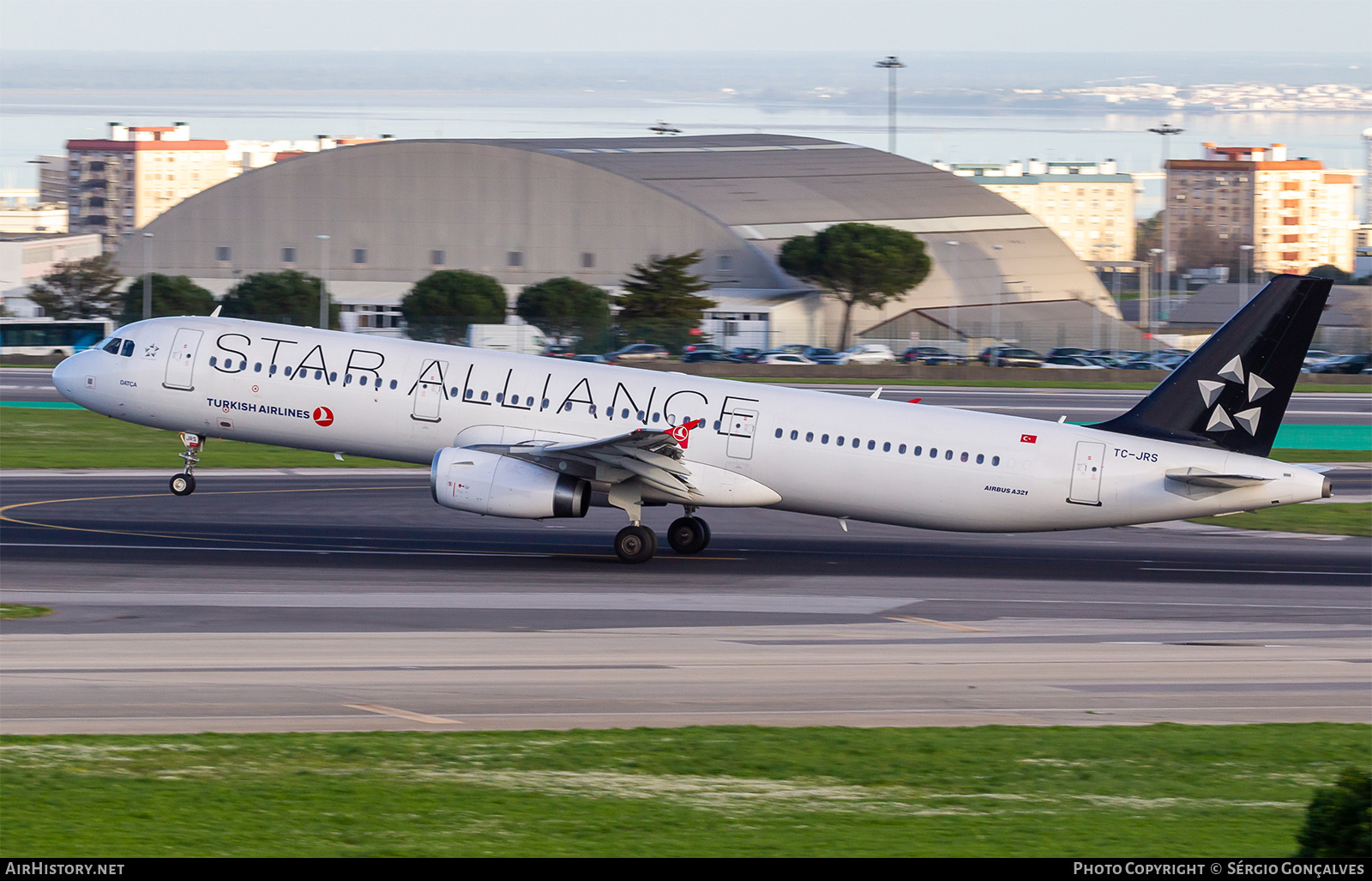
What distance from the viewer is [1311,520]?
40.4 meters

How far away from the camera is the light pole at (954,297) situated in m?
123

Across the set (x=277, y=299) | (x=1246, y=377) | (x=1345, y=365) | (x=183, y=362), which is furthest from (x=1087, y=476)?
(x=277, y=299)

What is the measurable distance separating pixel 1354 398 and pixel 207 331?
67741 millimetres

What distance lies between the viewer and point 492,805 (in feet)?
44.5

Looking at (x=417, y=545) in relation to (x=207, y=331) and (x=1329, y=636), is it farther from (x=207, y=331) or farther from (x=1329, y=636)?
(x=1329, y=636)

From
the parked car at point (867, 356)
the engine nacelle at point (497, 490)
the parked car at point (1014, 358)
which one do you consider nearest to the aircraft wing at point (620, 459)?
the engine nacelle at point (497, 490)

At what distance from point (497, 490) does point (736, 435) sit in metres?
5.23

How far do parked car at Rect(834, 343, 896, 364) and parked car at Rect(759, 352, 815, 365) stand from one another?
2593 millimetres

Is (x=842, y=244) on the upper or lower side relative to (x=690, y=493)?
upper

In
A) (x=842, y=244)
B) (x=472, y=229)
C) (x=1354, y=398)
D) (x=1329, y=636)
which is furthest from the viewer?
(x=472, y=229)

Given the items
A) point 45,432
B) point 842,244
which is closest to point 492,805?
point 45,432

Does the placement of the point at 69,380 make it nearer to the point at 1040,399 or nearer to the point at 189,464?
the point at 189,464

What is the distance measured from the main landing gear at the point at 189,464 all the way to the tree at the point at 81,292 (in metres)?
90.7

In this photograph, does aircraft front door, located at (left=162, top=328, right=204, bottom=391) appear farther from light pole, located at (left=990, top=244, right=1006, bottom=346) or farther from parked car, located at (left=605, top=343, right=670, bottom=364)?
light pole, located at (left=990, top=244, right=1006, bottom=346)
